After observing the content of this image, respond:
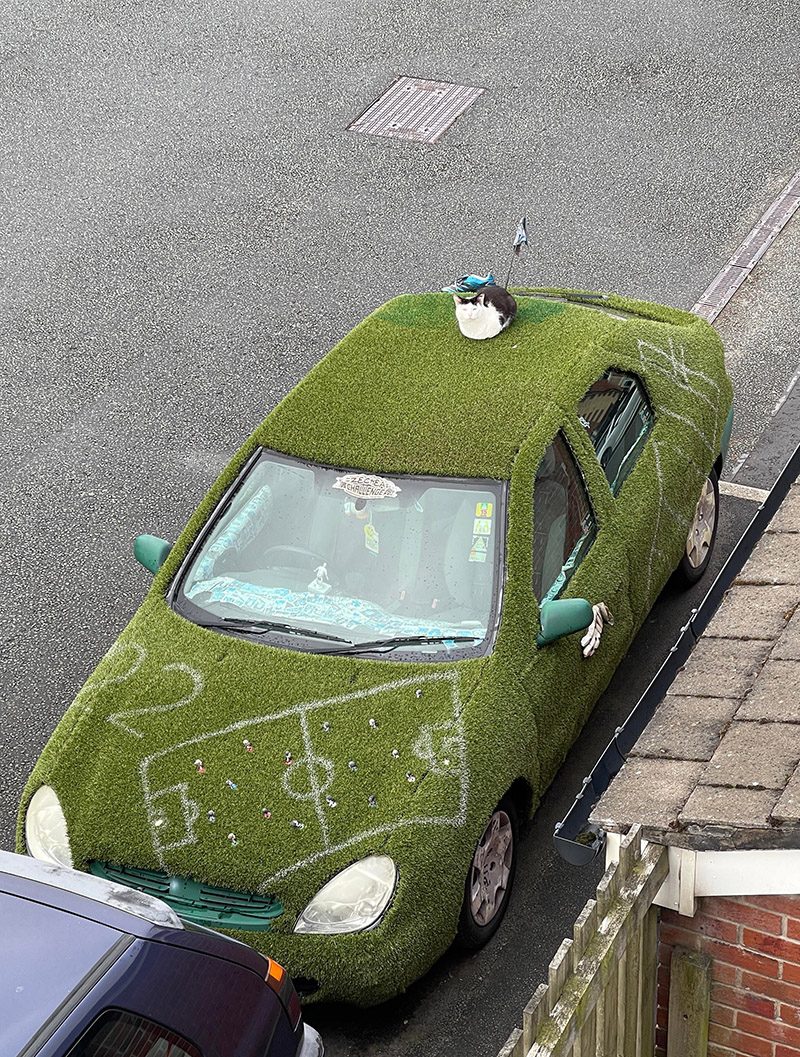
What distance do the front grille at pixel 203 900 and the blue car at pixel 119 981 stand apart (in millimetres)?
603

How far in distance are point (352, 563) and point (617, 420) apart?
5.08 ft

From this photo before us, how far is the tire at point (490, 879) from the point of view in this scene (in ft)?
18.6

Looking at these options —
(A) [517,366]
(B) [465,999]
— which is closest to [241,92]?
(A) [517,366]

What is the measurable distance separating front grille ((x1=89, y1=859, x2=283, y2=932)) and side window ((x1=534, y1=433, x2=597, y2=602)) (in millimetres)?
1762

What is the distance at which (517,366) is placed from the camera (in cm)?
677

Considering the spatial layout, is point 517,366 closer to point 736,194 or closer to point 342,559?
point 342,559

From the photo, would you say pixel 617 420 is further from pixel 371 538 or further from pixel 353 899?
pixel 353 899

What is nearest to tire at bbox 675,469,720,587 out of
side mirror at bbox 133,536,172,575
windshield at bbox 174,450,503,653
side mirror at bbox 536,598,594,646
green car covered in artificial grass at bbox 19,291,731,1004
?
green car covered in artificial grass at bbox 19,291,731,1004

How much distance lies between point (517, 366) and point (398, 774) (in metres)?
2.16

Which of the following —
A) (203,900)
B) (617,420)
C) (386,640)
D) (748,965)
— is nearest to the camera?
(748,965)

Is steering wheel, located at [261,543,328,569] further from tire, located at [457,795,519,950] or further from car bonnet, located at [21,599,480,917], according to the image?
tire, located at [457,795,519,950]

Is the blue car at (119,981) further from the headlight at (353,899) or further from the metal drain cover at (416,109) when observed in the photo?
the metal drain cover at (416,109)

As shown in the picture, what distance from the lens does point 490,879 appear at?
19.2 feet

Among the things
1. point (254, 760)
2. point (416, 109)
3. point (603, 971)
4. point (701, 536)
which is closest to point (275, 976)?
point (254, 760)
